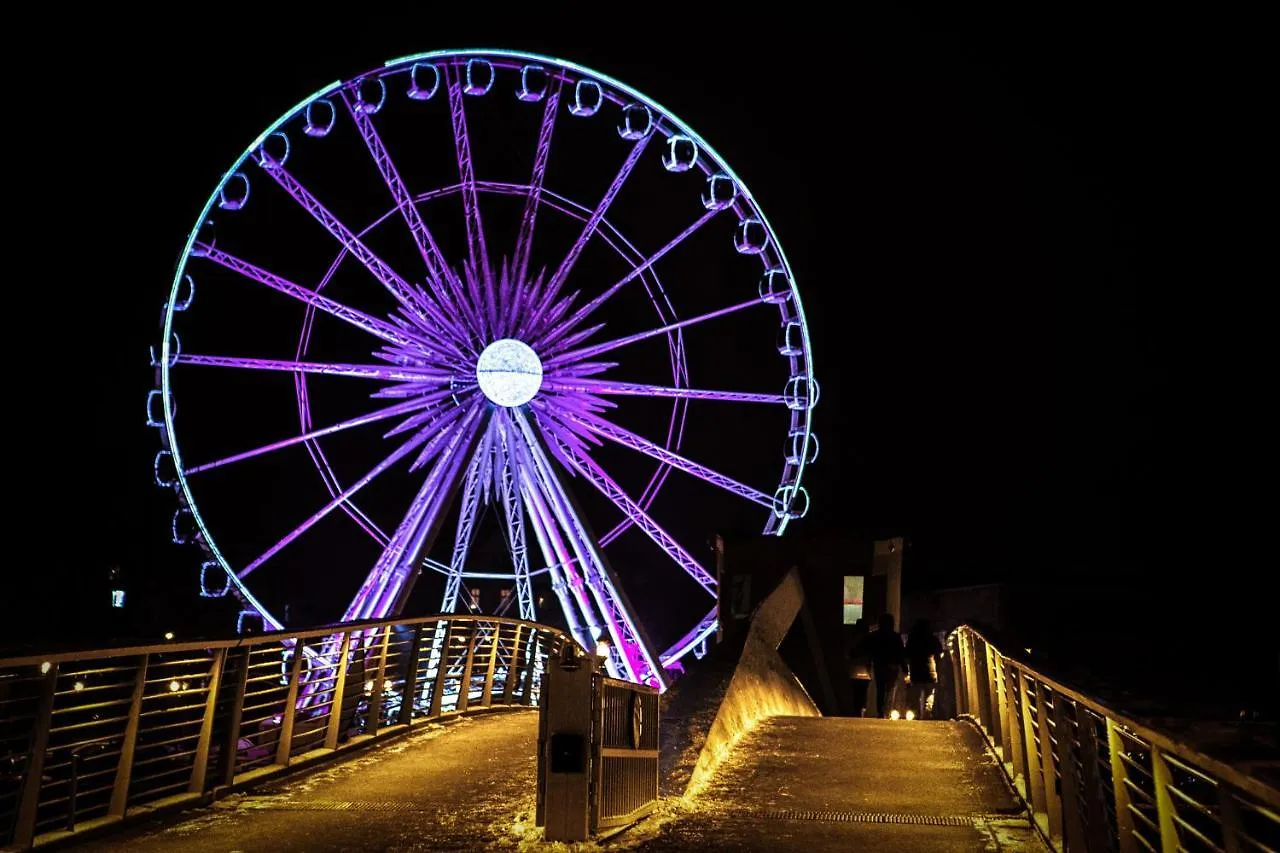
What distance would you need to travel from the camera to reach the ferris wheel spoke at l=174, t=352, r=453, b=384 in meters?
18.4

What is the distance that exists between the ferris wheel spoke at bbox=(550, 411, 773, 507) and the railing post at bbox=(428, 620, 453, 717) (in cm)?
644

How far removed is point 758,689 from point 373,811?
5397mm

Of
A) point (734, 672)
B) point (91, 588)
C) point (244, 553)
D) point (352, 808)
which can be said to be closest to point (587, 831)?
point (352, 808)

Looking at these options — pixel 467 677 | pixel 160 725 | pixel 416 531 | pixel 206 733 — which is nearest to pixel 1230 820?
pixel 206 733

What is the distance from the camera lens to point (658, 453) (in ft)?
65.3

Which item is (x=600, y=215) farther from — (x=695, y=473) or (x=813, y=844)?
(x=813, y=844)

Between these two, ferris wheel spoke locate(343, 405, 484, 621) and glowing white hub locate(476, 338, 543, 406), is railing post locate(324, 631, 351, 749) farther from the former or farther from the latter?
ferris wheel spoke locate(343, 405, 484, 621)

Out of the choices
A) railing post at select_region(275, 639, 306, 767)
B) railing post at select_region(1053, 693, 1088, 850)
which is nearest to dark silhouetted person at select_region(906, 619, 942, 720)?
railing post at select_region(275, 639, 306, 767)

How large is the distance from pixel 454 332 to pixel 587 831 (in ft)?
41.3

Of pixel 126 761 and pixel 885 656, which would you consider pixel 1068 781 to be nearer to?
pixel 126 761

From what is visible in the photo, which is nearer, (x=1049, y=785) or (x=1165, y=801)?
(x=1165, y=801)

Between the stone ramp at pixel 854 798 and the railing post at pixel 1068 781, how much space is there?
23.1 inches

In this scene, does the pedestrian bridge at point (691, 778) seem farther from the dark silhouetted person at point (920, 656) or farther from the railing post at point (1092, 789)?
the dark silhouetted person at point (920, 656)

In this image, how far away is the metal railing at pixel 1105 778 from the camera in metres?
3.42
